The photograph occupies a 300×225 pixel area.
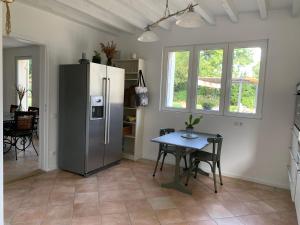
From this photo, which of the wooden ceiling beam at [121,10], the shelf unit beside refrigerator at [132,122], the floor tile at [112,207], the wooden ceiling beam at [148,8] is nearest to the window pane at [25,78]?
the shelf unit beside refrigerator at [132,122]

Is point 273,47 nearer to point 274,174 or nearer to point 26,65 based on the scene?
point 274,174

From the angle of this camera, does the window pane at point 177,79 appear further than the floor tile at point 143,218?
Yes

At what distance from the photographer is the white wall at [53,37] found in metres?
3.25

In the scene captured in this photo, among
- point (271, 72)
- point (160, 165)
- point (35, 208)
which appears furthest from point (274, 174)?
point (35, 208)

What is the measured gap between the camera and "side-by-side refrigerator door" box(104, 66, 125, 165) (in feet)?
13.0

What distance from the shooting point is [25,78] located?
6.96 meters

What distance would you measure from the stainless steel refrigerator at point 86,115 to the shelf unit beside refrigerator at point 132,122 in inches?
22.9

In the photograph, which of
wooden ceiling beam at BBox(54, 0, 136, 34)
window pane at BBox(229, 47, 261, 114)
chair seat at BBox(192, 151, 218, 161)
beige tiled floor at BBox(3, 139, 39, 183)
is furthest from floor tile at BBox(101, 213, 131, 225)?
wooden ceiling beam at BBox(54, 0, 136, 34)

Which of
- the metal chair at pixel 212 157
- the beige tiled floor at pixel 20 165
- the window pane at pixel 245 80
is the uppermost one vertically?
the window pane at pixel 245 80

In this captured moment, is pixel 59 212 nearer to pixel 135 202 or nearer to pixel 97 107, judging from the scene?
pixel 135 202

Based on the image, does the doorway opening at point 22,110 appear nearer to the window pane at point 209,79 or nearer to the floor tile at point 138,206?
the floor tile at point 138,206

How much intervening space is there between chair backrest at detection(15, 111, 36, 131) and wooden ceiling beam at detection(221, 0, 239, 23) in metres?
3.88

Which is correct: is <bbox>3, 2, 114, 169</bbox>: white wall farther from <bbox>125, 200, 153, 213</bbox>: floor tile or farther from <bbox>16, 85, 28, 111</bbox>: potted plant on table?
<bbox>16, 85, 28, 111</bbox>: potted plant on table

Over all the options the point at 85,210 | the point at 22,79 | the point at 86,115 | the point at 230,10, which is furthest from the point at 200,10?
the point at 22,79
